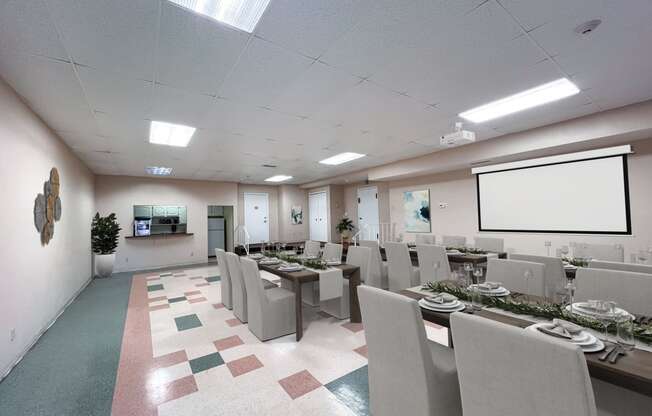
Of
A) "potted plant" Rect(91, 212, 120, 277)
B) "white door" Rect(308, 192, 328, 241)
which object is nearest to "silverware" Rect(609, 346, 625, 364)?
"potted plant" Rect(91, 212, 120, 277)

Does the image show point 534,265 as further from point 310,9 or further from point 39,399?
point 39,399

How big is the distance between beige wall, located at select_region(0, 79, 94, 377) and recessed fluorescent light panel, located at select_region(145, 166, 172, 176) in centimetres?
205

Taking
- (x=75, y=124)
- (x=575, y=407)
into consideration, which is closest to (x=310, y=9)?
(x=575, y=407)

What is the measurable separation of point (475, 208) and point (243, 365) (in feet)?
18.0

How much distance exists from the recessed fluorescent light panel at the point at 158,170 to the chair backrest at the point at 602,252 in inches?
313

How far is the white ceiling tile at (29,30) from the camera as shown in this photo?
1636 millimetres

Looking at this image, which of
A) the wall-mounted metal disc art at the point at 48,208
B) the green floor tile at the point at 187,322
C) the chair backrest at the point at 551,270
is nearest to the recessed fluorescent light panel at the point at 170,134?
the wall-mounted metal disc art at the point at 48,208

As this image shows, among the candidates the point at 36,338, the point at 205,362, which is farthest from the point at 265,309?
the point at 36,338

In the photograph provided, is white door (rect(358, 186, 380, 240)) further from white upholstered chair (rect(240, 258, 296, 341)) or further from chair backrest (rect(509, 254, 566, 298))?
white upholstered chair (rect(240, 258, 296, 341))

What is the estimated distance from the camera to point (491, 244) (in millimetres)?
4695

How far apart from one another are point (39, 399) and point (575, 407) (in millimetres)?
3238

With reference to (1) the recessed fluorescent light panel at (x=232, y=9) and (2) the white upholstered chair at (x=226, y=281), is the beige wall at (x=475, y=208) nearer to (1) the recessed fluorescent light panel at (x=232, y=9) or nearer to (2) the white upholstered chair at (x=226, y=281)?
(2) the white upholstered chair at (x=226, y=281)

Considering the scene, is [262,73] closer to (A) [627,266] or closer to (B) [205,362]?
(B) [205,362]

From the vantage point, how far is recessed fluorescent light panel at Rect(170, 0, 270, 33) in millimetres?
1679
